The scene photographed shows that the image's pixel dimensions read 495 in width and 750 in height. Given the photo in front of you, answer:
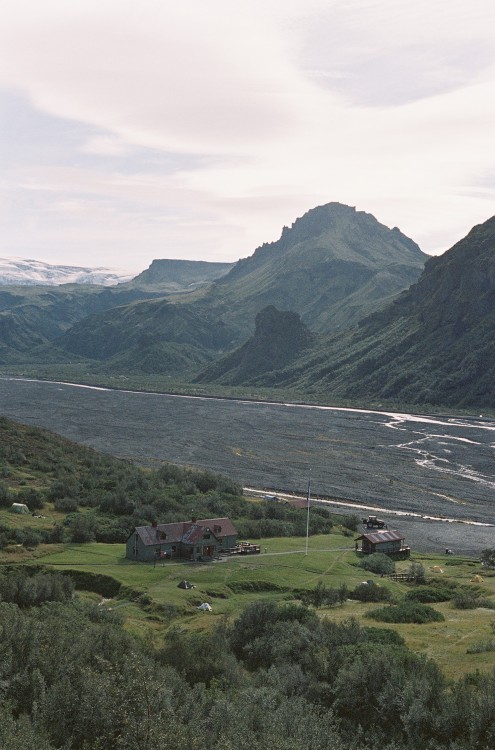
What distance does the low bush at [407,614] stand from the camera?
1919 inches

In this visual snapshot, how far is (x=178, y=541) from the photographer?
2682 inches

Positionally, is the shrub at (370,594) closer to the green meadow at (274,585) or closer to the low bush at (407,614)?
the green meadow at (274,585)

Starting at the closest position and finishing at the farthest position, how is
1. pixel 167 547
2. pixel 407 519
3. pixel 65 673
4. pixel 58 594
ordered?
pixel 65 673
pixel 58 594
pixel 167 547
pixel 407 519

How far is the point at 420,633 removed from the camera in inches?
1767

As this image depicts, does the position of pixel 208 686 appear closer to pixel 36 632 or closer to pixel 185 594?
pixel 36 632

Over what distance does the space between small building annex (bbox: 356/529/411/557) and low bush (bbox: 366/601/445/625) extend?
76.2 ft

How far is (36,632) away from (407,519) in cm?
6937

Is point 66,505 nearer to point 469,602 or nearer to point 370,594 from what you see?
point 370,594

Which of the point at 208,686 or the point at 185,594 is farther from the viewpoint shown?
the point at 185,594

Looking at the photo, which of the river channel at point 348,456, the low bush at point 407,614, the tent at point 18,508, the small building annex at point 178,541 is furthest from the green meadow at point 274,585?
the river channel at point 348,456

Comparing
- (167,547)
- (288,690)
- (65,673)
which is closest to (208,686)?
(288,690)

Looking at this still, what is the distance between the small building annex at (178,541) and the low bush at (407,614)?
20432mm

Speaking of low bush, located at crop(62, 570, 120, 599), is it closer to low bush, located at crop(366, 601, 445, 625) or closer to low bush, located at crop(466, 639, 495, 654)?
low bush, located at crop(366, 601, 445, 625)

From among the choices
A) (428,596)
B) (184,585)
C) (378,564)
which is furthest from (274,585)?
(378,564)
